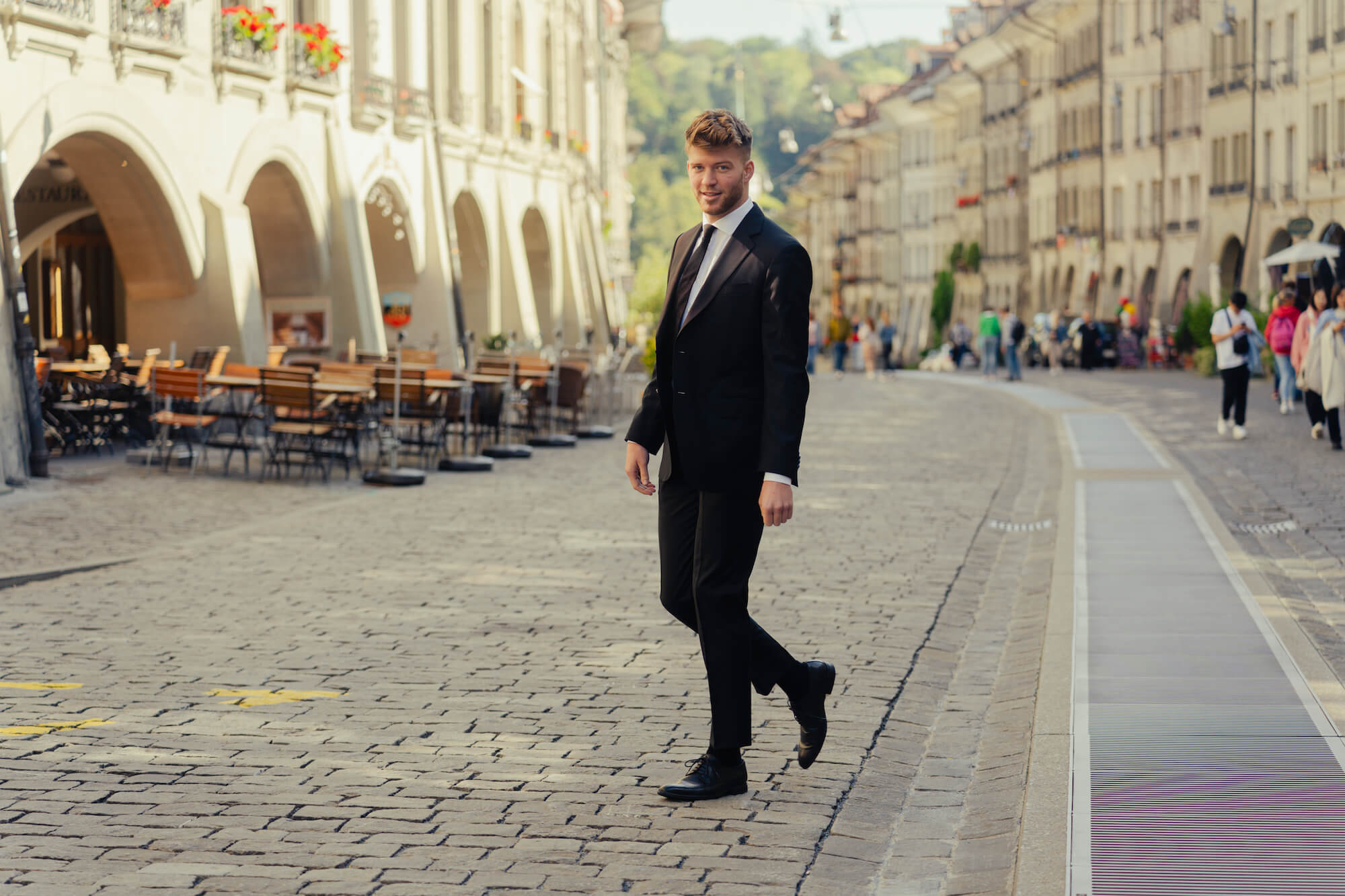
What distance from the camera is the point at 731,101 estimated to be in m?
148

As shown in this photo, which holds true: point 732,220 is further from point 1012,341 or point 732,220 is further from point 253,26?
point 1012,341

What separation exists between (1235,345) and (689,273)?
16417mm

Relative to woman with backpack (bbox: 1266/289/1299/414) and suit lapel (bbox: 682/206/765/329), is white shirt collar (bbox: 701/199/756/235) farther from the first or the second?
woman with backpack (bbox: 1266/289/1299/414)

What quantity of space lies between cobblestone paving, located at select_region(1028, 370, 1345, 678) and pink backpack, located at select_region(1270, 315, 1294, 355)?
950 mm

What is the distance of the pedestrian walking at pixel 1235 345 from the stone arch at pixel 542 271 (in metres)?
25.0

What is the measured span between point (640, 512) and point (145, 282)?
37.0ft

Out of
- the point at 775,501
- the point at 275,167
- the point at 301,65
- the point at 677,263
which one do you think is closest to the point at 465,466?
the point at 275,167

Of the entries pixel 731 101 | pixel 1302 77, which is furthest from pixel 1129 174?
pixel 731 101

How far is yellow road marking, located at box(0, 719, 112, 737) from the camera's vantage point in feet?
22.7

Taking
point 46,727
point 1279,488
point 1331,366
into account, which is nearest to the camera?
point 46,727

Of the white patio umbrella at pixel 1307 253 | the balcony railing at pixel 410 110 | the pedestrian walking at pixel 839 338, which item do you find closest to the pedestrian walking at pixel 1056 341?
the pedestrian walking at pixel 839 338

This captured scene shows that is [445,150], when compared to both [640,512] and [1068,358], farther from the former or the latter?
[1068,358]

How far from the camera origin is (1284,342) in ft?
83.9

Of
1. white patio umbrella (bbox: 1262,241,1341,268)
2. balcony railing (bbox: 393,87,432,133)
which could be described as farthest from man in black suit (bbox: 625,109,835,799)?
white patio umbrella (bbox: 1262,241,1341,268)
